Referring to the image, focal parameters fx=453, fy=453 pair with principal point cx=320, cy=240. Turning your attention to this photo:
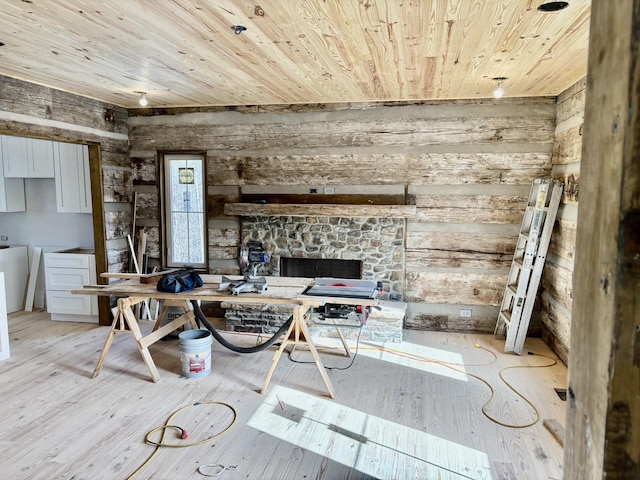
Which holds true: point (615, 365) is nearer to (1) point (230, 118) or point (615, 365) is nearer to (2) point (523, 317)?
(2) point (523, 317)

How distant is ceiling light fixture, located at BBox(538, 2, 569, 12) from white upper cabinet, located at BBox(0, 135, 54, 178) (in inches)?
222

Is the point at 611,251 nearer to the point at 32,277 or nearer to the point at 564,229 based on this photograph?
the point at 564,229

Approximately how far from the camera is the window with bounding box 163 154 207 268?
5984 millimetres

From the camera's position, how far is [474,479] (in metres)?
2.68

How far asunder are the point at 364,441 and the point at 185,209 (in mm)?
4048

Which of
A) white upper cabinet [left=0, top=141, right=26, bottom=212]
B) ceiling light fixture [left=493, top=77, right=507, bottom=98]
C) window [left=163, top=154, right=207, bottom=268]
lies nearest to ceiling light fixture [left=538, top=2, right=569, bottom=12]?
ceiling light fixture [left=493, top=77, right=507, bottom=98]

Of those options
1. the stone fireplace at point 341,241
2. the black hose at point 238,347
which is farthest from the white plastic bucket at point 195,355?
the stone fireplace at point 341,241

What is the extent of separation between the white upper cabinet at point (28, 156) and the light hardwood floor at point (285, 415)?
2.27 metres

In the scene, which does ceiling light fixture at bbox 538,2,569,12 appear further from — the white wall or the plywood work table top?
the white wall

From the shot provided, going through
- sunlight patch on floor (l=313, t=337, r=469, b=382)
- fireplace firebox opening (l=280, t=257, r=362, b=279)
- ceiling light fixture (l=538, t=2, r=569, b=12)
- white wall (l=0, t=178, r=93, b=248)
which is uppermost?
ceiling light fixture (l=538, t=2, r=569, b=12)

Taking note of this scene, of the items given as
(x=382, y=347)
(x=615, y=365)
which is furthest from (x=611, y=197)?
(x=382, y=347)

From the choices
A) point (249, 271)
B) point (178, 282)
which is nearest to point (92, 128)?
point (178, 282)

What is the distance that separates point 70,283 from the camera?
19.0 feet

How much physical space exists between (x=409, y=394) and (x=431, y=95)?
10.4 ft
